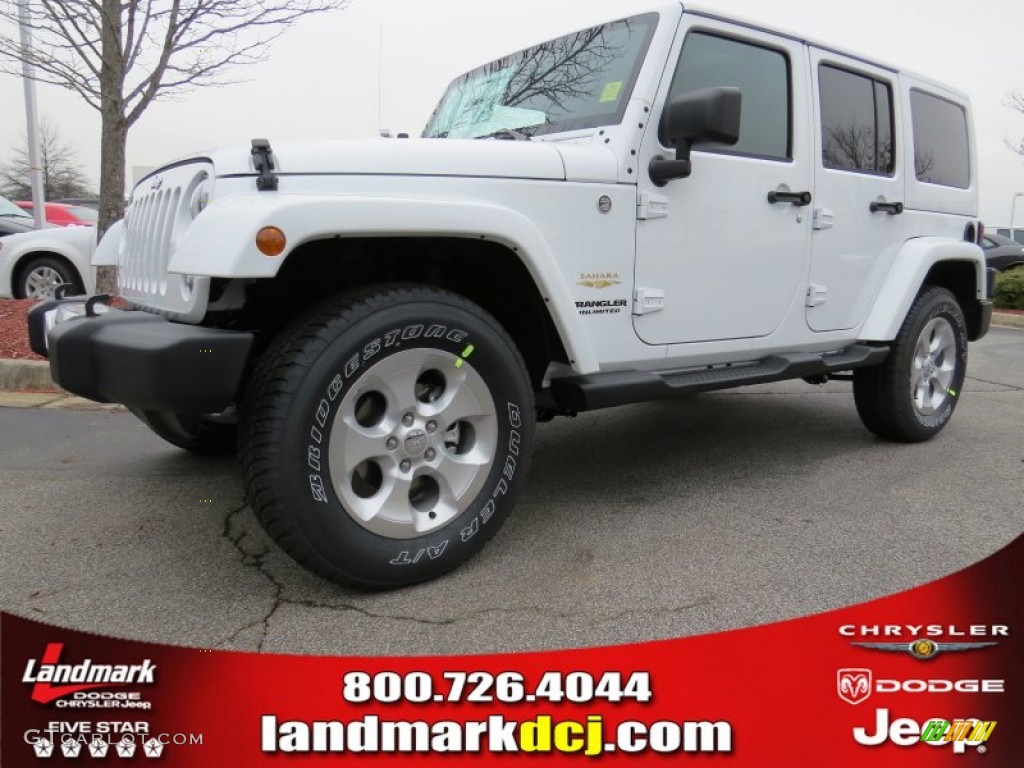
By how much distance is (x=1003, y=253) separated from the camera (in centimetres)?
1697

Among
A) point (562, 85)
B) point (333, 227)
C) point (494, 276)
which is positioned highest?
point (562, 85)

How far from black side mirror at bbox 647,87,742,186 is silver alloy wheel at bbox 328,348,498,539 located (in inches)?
45.9

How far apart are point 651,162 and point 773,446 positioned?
2.07 meters

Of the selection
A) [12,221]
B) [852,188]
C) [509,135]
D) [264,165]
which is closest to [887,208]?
[852,188]

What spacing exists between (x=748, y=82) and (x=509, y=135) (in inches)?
44.8

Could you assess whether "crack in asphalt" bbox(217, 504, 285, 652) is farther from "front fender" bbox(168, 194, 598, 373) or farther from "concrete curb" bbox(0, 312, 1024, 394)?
"concrete curb" bbox(0, 312, 1024, 394)

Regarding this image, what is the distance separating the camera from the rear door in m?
3.76

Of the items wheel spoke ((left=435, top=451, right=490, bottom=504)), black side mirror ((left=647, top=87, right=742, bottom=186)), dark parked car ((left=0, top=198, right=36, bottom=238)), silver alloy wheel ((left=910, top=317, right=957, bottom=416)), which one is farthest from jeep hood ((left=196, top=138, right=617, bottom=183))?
dark parked car ((left=0, top=198, right=36, bottom=238))

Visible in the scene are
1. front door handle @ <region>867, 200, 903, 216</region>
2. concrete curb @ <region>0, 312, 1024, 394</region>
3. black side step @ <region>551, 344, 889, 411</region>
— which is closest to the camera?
black side step @ <region>551, 344, 889, 411</region>

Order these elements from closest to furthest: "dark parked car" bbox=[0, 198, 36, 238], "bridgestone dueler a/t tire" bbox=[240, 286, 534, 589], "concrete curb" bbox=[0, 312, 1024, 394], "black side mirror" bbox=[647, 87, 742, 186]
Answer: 1. "bridgestone dueler a/t tire" bbox=[240, 286, 534, 589]
2. "black side mirror" bbox=[647, 87, 742, 186]
3. "concrete curb" bbox=[0, 312, 1024, 394]
4. "dark parked car" bbox=[0, 198, 36, 238]

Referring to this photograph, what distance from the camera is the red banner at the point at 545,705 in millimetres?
1682

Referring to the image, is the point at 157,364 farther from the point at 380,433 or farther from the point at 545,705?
the point at 545,705

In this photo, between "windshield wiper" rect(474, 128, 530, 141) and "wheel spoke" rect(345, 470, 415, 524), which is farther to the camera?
"windshield wiper" rect(474, 128, 530, 141)

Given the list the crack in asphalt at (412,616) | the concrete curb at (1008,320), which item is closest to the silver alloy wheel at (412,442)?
the crack in asphalt at (412,616)
